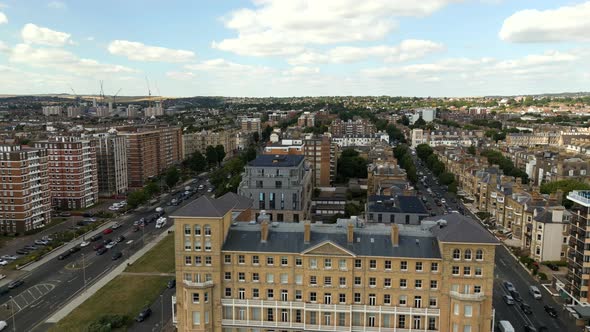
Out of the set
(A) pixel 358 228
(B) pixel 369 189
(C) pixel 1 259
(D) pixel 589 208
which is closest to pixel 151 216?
(C) pixel 1 259

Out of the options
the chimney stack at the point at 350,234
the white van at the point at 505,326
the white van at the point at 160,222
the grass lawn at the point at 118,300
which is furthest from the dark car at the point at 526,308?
the white van at the point at 160,222

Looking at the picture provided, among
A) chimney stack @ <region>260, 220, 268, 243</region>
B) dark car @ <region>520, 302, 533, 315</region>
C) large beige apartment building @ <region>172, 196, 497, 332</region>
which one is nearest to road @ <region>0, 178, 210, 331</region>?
large beige apartment building @ <region>172, 196, 497, 332</region>

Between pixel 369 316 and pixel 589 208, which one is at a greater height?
pixel 589 208

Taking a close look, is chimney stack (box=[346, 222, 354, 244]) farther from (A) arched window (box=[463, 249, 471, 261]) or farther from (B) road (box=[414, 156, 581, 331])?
(B) road (box=[414, 156, 581, 331])

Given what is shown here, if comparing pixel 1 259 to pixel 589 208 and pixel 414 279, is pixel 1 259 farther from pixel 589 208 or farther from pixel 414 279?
pixel 589 208

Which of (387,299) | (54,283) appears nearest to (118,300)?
(54,283)

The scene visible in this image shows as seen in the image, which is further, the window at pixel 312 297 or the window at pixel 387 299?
the window at pixel 312 297

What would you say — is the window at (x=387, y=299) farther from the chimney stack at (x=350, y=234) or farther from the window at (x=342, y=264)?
the chimney stack at (x=350, y=234)
